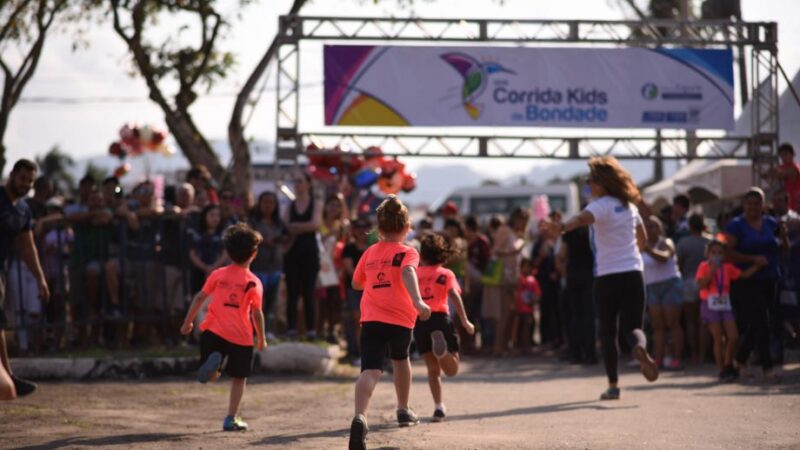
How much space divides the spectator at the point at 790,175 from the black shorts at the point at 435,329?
6956 millimetres

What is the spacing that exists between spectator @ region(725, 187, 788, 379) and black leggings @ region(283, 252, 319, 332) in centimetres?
481

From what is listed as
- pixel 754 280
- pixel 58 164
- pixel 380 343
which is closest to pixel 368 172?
pixel 754 280

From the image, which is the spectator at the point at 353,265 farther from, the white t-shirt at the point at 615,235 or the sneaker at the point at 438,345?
the sneaker at the point at 438,345

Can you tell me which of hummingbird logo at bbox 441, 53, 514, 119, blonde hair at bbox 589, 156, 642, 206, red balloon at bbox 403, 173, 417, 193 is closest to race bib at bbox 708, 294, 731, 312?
blonde hair at bbox 589, 156, 642, 206

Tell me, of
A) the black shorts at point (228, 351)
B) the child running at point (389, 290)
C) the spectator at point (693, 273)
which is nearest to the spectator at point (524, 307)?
the spectator at point (693, 273)

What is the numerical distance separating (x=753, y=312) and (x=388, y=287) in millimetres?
5258

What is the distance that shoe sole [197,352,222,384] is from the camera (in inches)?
327

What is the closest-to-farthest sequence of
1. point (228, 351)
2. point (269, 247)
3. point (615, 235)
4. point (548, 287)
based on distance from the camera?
1. point (228, 351)
2. point (615, 235)
3. point (269, 247)
4. point (548, 287)

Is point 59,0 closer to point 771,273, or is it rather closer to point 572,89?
point 572,89

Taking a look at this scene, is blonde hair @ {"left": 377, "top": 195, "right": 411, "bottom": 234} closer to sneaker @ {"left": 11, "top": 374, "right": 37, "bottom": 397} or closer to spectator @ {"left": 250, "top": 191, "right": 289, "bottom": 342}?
sneaker @ {"left": 11, "top": 374, "right": 37, "bottom": 397}

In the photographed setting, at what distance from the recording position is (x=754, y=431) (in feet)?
27.1

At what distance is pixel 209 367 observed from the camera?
836 cm

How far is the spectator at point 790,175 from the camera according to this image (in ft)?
48.8

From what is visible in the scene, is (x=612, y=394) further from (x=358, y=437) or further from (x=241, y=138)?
(x=241, y=138)
